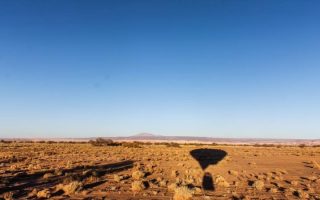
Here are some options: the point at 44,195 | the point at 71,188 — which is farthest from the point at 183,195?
the point at 44,195

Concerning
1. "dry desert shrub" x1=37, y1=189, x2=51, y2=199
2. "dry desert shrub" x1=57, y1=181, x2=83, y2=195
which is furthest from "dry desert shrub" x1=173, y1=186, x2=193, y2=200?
"dry desert shrub" x1=37, y1=189, x2=51, y2=199

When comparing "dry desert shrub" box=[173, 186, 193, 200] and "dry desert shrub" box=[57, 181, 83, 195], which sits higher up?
"dry desert shrub" box=[57, 181, 83, 195]

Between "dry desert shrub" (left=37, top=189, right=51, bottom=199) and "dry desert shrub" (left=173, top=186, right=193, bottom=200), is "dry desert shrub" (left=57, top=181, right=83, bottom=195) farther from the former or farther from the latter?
"dry desert shrub" (left=173, top=186, right=193, bottom=200)

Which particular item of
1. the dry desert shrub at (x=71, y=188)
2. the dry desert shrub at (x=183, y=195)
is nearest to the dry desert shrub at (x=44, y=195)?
the dry desert shrub at (x=71, y=188)

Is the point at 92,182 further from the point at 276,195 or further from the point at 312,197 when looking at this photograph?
the point at 312,197

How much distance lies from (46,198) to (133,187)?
3.93m

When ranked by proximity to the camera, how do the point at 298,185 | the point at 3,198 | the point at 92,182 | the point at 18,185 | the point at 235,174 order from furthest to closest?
the point at 235,174 < the point at 298,185 < the point at 92,182 < the point at 18,185 < the point at 3,198

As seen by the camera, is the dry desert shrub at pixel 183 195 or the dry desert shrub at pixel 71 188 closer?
the dry desert shrub at pixel 183 195

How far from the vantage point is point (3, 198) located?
13250 mm

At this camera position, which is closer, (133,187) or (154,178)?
(133,187)

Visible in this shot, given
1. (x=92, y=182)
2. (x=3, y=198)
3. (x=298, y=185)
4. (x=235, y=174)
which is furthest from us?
(x=235, y=174)

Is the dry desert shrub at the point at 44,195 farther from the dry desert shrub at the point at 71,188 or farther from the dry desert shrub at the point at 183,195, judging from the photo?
the dry desert shrub at the point at 183,195

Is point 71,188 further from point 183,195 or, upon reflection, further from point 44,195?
point 183,195

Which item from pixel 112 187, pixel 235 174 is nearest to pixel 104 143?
pixel 235 174
